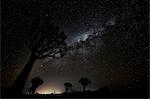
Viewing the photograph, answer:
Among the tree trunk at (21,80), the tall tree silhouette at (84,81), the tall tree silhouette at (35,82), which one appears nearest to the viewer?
the tree trunk at (21,80)

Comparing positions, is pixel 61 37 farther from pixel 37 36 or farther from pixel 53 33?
pixel 37 36

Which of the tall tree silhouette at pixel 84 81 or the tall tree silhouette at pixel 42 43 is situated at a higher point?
the tall tree silhouette at pixel 42 43

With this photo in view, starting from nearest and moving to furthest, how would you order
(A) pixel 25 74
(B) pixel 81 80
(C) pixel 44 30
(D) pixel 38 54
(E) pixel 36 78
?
Result: (A) pixel 25 74 < (D) pixel 38 54 < (C) pixel 44 30 < (E) pixel 36 78 < (B) pixel 81 80

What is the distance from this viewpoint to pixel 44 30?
1944 cm

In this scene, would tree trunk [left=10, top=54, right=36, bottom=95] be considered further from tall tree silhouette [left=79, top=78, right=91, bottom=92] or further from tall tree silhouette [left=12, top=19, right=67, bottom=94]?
tall tree silhouette [left=79, top=78, right=91, bottom=92]

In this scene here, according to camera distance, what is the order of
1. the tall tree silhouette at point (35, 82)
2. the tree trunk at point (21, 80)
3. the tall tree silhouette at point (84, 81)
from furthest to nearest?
1. the tall tree silhouette at point (84, 81)
2. the tall tree silhouette at point (35, 82)
3. the tree trunk at point (21, 80)

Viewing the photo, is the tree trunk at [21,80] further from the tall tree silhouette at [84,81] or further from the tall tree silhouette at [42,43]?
the tall tree silhouette at [84,81]

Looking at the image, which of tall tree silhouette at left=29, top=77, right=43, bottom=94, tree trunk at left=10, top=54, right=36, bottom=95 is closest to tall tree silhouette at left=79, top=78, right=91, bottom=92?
tall tree silhouette at left=29, top=77, right=43, bottom=94

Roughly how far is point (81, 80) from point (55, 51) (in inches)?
391

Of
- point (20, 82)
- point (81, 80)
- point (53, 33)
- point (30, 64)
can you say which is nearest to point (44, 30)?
point (53, 33)

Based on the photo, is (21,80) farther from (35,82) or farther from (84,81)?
(84,81)

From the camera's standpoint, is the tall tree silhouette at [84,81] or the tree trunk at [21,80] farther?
the tall tree silhouette at [84,81]

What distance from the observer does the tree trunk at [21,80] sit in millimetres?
15250

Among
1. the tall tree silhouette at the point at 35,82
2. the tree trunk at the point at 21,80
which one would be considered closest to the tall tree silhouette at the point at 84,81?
the tall tree silhouette at the point at 35,82
